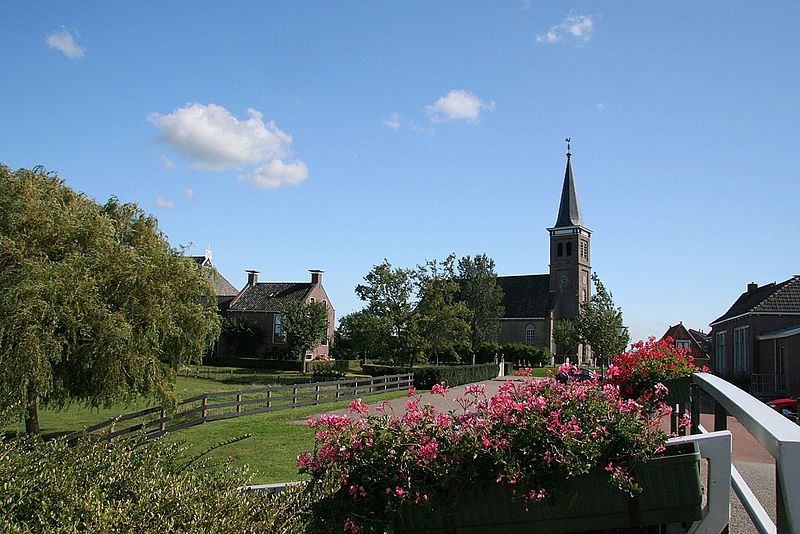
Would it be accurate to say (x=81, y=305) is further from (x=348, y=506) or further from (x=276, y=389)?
(x=348, y=506)

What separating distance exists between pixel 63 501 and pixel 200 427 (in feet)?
52.6

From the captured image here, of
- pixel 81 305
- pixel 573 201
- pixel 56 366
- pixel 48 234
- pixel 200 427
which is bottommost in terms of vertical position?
pixel 200 427

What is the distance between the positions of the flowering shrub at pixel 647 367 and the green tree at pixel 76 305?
11.0m

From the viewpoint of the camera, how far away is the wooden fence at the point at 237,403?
15.6 meters

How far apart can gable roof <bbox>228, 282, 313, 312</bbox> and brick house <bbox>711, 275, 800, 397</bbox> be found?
3746 centimetres

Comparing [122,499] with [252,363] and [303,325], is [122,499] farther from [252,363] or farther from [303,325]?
[252,363]

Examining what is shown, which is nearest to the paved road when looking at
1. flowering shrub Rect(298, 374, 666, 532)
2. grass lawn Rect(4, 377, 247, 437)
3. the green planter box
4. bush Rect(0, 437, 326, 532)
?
flowering shrub Rect(298, 374, 666, 532)

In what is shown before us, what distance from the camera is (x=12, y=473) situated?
3.24m

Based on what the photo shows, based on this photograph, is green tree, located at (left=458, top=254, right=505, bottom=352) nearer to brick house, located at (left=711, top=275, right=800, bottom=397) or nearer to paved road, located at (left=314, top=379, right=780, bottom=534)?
brick house, located at (left=711, top=275, right=800, bottom=397)

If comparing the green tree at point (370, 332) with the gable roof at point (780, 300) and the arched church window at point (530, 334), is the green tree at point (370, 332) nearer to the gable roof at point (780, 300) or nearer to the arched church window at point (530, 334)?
the gable roof at point (780, 300)

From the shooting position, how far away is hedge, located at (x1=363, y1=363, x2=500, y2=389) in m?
34.7

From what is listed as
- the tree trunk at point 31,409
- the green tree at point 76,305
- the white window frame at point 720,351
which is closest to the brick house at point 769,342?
the white window frame at point 720,351

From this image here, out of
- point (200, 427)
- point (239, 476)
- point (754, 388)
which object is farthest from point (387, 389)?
point (239, 476)

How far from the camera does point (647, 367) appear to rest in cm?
685
